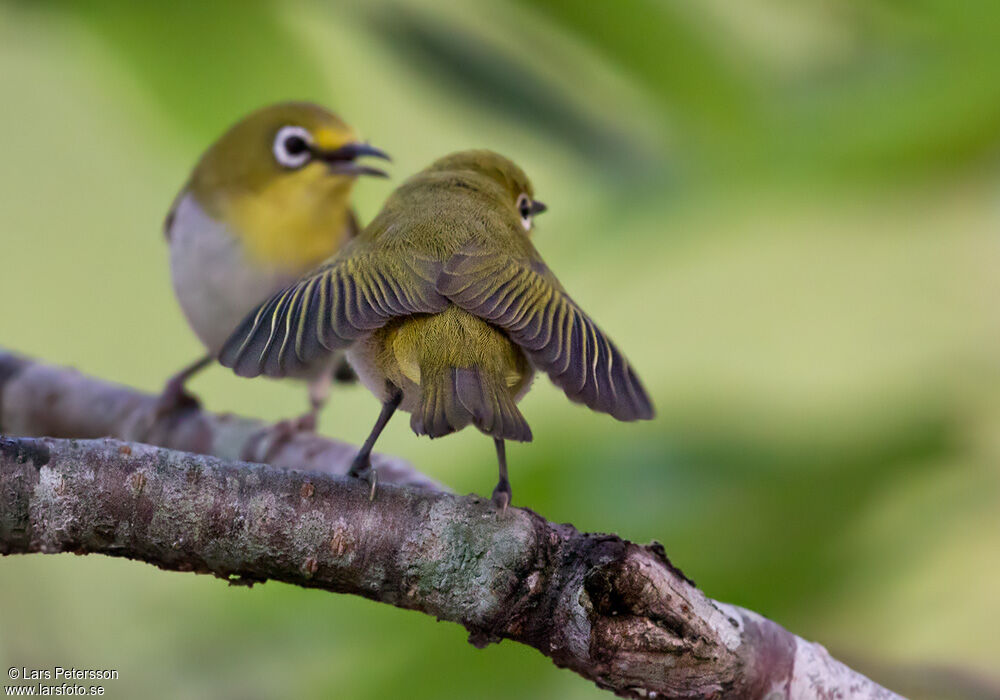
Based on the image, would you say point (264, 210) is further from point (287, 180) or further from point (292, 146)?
point (292, 146)

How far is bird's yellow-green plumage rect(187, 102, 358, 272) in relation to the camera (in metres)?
3.54

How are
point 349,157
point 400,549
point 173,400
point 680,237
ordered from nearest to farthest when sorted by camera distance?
point 400,549, point 680,237, point 349,157, point 173,400

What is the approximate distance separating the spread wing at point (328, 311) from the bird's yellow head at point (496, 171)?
67 centimetres

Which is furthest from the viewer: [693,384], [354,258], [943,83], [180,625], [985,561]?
[985,561]

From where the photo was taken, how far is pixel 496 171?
3018 mm

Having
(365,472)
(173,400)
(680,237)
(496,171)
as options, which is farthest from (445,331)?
(173,400)

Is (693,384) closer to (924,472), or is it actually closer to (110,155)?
(924,472)

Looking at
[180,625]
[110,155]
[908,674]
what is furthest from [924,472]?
[110,155]

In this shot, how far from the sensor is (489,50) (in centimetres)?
352

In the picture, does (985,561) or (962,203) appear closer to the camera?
(962,203)

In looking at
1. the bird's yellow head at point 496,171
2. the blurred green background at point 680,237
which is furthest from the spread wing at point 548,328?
the blurred green background at point 680,237

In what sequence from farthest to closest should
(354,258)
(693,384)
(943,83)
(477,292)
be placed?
(693,384), (943,83), (354,258), (477,292)

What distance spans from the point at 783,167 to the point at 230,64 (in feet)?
5.78

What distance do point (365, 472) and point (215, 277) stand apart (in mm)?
1767
